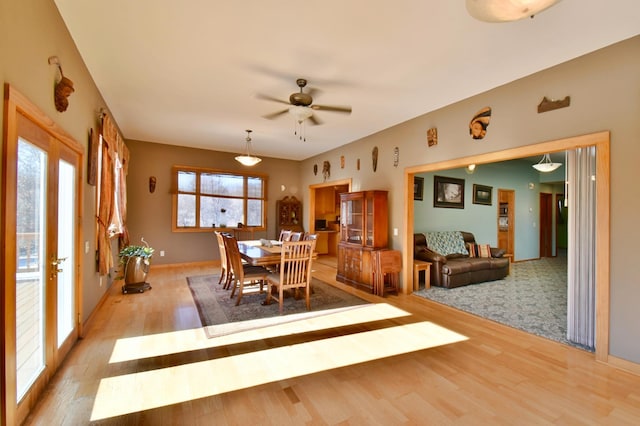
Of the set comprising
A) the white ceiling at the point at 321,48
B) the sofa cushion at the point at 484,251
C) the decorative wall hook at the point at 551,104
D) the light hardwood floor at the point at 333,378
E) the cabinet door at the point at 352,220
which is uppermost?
the white ceiling at the point at 321,48

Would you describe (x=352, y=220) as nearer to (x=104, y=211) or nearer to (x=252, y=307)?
(x=252, y=307)

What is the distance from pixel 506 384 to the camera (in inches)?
88.3

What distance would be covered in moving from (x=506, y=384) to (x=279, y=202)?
6569mm

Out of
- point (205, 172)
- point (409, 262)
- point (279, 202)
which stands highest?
point (205, 172)

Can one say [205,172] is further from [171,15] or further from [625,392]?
[625,392]

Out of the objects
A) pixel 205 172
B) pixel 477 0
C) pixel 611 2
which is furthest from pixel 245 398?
pixel 205 172

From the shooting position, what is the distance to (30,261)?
1944mm

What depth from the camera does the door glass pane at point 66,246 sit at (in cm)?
255

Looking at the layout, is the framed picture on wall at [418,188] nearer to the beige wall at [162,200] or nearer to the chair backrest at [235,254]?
the chair backrest at [235,254]

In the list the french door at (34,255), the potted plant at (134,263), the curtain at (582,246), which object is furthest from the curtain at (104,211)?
the curtain at (582,246)

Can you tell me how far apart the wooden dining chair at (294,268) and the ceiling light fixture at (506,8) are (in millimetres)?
2947

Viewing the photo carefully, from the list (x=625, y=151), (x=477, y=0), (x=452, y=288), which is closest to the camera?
(x=477, y=0)

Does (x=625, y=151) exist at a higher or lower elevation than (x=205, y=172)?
lower

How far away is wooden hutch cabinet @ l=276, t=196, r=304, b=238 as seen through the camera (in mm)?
8039
